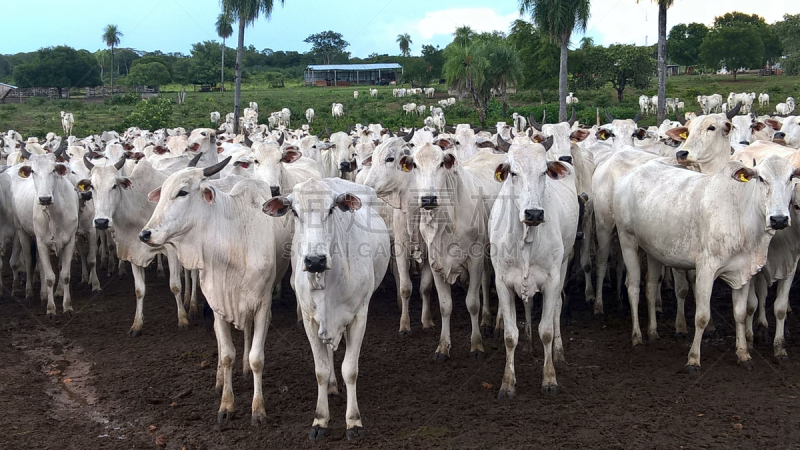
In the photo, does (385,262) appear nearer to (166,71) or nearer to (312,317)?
(312,317)

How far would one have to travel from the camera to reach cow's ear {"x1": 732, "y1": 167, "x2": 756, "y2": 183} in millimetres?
6879

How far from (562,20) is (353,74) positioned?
57.1 metres

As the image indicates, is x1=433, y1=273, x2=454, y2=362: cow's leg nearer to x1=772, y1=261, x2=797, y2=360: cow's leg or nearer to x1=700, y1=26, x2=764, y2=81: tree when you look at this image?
x1=772, y1=261, x2=797, y2=360: cow's leg

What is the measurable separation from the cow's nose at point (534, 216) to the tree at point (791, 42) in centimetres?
6134

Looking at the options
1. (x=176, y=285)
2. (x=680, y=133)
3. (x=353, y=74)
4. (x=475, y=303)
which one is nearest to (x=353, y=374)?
(x=475, y=303)

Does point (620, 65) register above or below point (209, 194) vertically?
above

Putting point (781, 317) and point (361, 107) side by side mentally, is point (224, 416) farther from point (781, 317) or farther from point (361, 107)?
point (361, 107)

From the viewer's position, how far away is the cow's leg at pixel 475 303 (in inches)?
299

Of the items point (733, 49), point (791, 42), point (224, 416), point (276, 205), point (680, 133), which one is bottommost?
point (224, 416)

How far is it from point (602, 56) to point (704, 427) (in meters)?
48.6

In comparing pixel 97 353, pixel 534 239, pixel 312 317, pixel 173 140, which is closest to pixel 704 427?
pixel 534 239

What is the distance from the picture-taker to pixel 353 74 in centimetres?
8669

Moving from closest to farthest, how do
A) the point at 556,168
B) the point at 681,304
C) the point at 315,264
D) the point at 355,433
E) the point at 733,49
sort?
the point at 315,264
the point at 355,433
the point at 556,168
the point at 681,304
the point at 733,49

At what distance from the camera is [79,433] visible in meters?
5.98
